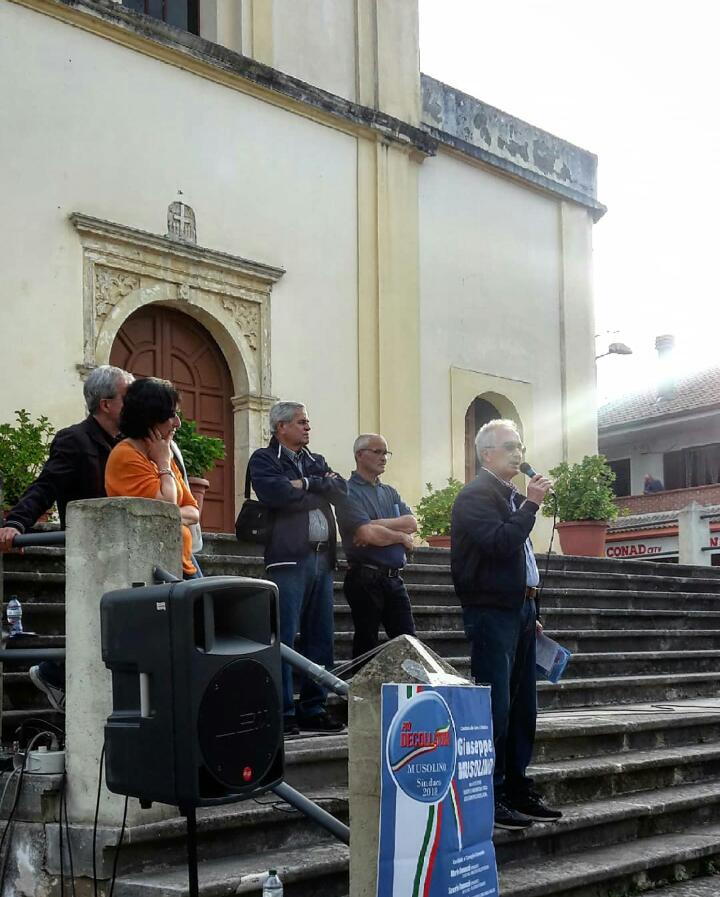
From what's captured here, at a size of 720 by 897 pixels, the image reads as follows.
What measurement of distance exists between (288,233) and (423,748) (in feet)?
33.7

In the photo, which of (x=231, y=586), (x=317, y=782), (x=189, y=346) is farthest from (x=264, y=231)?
(x=231, y=586)

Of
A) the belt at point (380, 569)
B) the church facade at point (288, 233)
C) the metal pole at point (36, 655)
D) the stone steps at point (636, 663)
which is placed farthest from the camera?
the church facade at point (288, 233)

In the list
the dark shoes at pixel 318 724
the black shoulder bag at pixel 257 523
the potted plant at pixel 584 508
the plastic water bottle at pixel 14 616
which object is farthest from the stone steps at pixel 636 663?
Answer: the plastic water bottle at pixel 14 616

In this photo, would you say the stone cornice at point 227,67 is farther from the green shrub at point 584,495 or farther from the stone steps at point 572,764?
the stone steps at point 572,764

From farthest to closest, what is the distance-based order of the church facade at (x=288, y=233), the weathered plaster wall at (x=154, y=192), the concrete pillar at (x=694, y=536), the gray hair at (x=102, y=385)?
the concrete pillar at (x=694, y=536) < the church facade at (x=288, y=233) < the weathered plaster wall at (x=154, y=192) < the gray hair at (x=102, y=385)

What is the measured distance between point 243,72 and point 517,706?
9.16 metres

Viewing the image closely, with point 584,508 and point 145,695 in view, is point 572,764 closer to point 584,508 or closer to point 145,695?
point 145,695

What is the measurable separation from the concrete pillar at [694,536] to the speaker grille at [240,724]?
49.4 ft

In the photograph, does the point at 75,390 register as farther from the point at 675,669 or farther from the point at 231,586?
the point at 231,586

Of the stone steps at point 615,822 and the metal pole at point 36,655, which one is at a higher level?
the metal pole at point 36,655

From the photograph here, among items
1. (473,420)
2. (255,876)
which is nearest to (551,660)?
(255,876)

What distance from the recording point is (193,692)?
3.47 m

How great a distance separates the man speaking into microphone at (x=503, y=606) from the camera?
17.5ft

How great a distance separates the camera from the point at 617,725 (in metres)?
6.80
